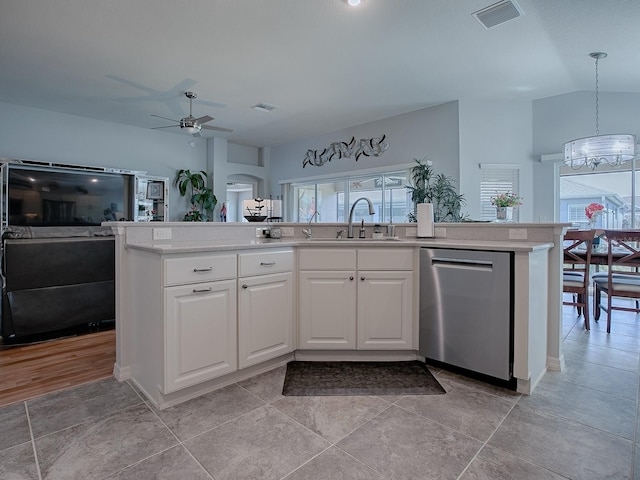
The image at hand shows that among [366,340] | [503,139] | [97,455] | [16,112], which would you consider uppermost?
[16,112]

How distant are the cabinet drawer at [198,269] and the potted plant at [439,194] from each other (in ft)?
12.5

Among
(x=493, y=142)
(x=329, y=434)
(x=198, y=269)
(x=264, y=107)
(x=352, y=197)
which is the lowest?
(x=329, y=434)

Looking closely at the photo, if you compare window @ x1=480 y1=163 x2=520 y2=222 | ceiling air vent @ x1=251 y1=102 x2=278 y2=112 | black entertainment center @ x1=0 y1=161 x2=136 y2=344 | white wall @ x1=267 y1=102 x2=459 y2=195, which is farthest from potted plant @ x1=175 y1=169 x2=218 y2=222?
window @ x1=480 y1=163 x2=520 y2=222

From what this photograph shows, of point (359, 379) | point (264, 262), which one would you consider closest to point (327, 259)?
point (264, 262)

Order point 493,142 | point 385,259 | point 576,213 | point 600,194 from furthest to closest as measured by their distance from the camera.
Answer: point 576,213, point 600,194, point 493,142, point 385,259

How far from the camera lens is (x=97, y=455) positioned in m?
1.60

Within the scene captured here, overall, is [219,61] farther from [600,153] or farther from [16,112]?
[600,153]

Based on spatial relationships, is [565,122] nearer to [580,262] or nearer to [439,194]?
[439,194]

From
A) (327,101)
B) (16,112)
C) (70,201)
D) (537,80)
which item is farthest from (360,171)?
(16,112)

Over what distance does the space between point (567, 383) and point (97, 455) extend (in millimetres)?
2774

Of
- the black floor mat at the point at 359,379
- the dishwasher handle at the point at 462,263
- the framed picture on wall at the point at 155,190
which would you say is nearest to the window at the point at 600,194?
the dishwasher handle at the point at 462,263

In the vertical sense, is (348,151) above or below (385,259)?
above

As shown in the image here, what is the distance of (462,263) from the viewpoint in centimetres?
236

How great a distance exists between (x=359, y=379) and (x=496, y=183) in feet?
14.3
